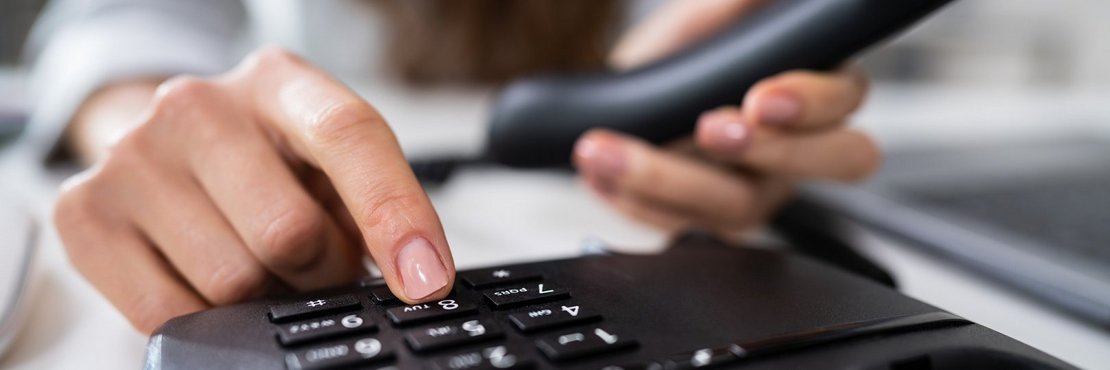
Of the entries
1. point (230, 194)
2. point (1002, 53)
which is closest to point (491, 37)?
point (230, 194)

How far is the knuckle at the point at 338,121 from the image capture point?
21 centimetres

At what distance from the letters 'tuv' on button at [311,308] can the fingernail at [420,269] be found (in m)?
0.01

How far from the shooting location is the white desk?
23cm

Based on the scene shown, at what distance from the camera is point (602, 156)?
35cm

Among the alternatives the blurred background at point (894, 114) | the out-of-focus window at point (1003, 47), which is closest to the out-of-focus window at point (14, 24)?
the blurred background at point (894, 114)

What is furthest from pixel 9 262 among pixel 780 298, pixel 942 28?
pixel 942 28

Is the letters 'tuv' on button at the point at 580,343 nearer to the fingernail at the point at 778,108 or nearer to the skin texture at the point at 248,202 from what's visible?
the skin texture at the point at 248,202

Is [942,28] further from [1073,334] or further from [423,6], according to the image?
[1073,334]

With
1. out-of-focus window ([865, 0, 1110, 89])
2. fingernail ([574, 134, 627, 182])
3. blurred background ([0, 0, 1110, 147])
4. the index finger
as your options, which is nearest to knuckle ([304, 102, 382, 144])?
the index finger

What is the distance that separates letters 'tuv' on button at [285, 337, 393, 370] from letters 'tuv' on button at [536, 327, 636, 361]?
32 millimetres

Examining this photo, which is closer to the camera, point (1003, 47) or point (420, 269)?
point (420, 269)

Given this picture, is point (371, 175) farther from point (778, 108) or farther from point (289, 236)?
point (778, 108)

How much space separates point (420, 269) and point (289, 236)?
0.05 meters

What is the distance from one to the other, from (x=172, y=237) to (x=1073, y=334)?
29 centimetres
